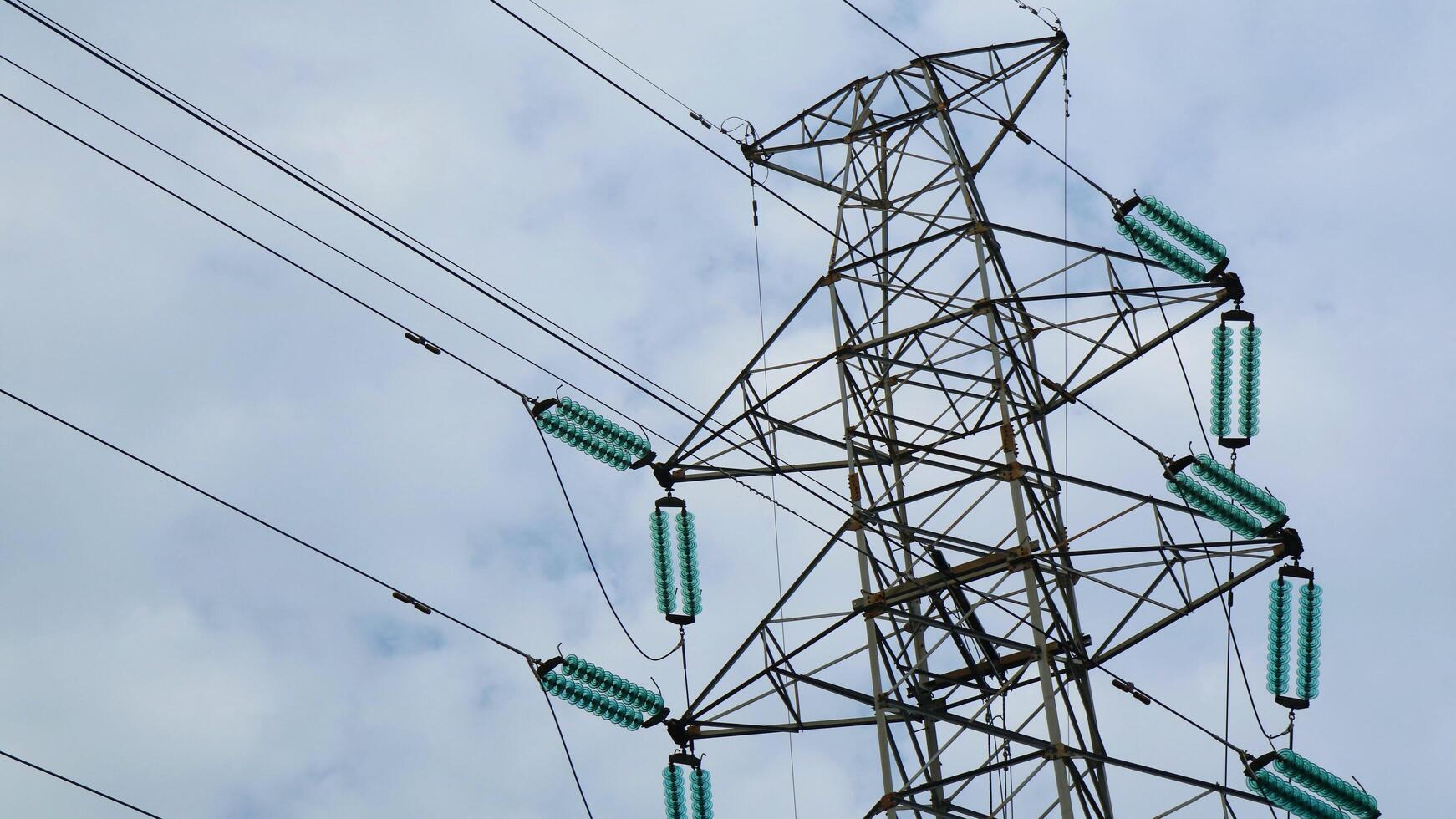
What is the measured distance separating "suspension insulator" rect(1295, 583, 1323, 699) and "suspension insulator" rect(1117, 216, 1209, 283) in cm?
442

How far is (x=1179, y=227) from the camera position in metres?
25.4

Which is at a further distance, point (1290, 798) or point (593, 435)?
point (593, 435)

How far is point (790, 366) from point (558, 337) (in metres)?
4.04

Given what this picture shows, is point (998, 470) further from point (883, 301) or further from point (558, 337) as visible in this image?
point (558, 337)

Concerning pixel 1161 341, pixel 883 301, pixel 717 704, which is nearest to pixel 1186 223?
pixel 1161 341

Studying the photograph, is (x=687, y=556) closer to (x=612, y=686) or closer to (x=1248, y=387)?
(x=612, y=686)

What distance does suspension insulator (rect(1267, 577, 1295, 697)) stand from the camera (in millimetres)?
23062

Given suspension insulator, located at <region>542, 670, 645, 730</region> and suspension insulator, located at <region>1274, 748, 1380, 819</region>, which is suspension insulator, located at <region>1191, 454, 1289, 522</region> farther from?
suspension insulator, located at <region>542, 670, 645, 730</region>

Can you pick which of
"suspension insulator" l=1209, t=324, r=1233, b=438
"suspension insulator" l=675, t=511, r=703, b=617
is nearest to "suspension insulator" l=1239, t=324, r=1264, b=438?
"suspension insulator" l=1209, t=324, r=1233, b=438

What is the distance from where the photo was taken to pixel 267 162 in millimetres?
18812

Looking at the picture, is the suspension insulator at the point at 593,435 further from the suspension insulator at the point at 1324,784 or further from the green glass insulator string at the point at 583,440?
the suspension insulator at the point at 1324,784

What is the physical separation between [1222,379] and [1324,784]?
5018 millimetres

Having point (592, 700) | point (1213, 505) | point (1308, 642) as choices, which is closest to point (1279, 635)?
point (1308, 642)

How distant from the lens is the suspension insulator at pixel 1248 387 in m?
24.8
